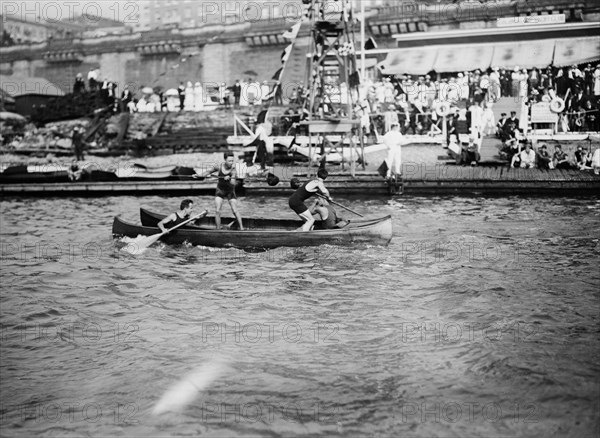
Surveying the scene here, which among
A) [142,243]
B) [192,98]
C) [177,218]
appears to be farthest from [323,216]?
[192,98]

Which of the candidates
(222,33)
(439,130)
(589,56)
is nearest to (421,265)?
(439,130)

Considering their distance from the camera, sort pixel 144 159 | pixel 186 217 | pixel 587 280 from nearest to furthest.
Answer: pixel 587 280, pixel 186 217, pixel 144 159

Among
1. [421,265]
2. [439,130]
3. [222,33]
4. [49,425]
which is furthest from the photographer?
[222,33]

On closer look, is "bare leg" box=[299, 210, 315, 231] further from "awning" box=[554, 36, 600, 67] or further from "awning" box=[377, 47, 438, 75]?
"awning" box=[377, 47, 438, 75]

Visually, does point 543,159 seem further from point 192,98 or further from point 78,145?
point 192,98

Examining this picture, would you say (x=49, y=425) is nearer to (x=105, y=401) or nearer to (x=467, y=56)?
(x=105, y=401)

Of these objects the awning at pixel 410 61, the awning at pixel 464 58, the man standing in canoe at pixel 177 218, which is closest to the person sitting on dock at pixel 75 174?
the man standing in canoe at pixel 177 218

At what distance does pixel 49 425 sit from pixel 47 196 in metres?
19.5

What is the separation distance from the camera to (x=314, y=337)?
10.1 metres

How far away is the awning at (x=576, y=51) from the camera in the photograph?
Answer: 102 ft

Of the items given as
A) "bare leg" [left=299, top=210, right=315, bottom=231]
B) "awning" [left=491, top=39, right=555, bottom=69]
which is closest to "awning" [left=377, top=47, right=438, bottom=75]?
"awning" [left=491, top=39, right=555, bottom=69]

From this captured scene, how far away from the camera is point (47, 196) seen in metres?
25.8

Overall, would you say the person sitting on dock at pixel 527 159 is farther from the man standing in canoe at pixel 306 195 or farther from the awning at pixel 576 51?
the man standing in canoe at pixel 306 195

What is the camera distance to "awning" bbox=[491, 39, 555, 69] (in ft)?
105
